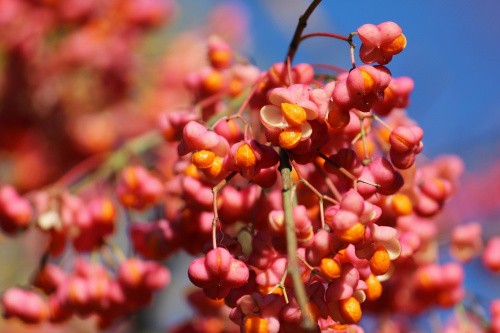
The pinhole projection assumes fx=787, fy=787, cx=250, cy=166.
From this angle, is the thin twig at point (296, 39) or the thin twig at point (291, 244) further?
the thin twig at point (296, 39)

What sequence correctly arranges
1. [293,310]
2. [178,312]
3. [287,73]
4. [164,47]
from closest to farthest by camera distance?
1. [293,310]
2. [287,73]
3. [178,312]
4. [164,47]

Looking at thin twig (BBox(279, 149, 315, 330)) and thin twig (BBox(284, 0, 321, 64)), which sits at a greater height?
thin twig (BBox(284, 0, 321, 64))

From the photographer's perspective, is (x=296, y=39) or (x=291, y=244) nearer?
(x=291, y=244)


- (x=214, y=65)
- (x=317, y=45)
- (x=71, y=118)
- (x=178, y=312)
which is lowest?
(x=178, y=312)

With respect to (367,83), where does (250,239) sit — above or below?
below

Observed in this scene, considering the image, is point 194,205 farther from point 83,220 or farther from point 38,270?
point 38,270

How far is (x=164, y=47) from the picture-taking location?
11.2 ft

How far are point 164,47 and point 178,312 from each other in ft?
3.94

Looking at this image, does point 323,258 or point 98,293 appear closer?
point 323,258

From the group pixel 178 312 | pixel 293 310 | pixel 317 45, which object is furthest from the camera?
pixel 317 45

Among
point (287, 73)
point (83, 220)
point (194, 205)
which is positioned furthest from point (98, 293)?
point (287, 73)

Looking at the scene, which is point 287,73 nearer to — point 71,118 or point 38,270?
point 38,270

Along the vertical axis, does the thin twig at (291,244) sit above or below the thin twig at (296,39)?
below

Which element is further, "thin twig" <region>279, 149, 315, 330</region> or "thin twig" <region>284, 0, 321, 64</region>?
"thin twig" <region>284, 0, 321, 64</region>
